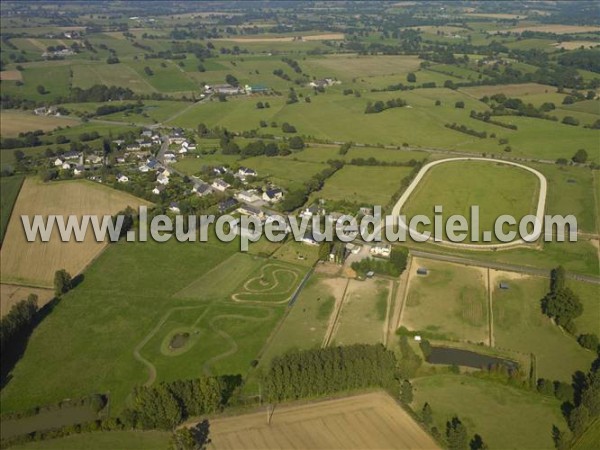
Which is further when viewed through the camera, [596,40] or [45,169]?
[596,40]

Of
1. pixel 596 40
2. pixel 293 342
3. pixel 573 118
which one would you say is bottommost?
pixel 293 342

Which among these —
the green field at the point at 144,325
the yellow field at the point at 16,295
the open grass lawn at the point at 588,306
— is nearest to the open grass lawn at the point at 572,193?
the open grass lawn at the point at 588,306

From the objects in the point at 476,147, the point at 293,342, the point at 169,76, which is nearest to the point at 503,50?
the point at 476,147

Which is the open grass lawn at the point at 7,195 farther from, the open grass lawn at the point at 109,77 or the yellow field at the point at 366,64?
the yellow field at the point at 366,64

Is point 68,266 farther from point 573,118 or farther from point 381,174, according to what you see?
point 573,118

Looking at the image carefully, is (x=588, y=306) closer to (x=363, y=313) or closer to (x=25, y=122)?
(x=363, y=313)

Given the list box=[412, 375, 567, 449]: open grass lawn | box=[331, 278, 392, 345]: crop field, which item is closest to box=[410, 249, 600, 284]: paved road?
box=[331, 278, 392, 345]: crop field

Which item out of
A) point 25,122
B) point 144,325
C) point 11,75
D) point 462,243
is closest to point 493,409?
point 462,243
